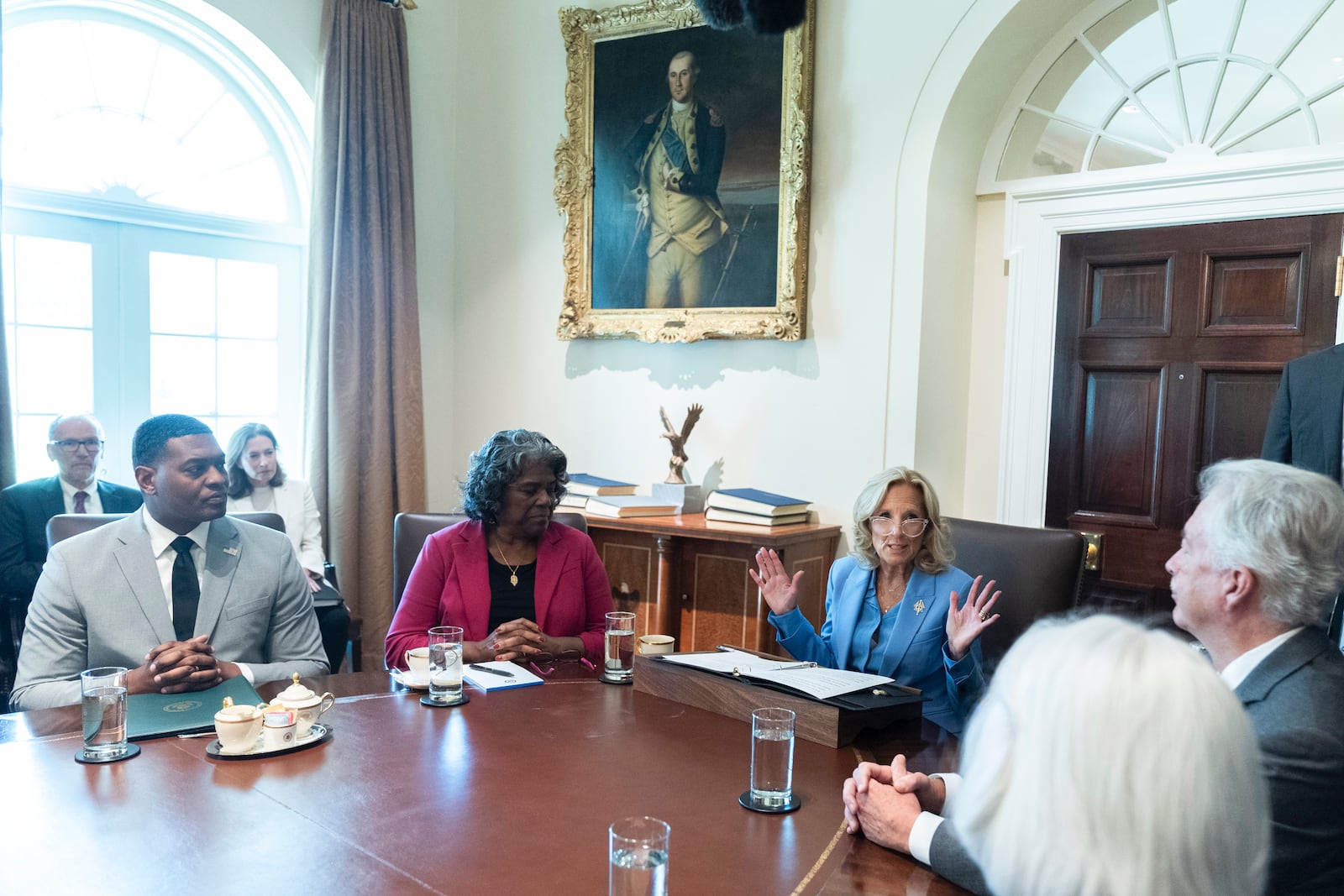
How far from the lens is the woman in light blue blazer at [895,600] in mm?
2426

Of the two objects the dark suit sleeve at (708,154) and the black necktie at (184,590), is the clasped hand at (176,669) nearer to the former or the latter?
the black necktie at (184,590)

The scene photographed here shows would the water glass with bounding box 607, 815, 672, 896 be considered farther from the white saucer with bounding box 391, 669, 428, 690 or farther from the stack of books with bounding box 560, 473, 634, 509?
the stack of books with bounding box 560, 473, 634, 509

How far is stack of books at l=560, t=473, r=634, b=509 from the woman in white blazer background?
988 millimetres

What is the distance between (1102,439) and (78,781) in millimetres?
3375

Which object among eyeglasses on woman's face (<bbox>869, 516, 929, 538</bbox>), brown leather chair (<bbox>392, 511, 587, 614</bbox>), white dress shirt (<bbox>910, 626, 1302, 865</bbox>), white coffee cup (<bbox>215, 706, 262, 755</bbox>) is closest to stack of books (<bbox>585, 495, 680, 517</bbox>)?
brown leather chair (<bbox>392, 511, 587, 614</bbox>)

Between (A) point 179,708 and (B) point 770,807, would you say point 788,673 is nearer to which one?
(B) point 770,807

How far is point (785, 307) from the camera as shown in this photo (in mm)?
4031

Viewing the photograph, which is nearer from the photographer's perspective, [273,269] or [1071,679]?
[1071,679]

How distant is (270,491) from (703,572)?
1.80 meters

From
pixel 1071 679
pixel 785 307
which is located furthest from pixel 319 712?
pixel 785 307

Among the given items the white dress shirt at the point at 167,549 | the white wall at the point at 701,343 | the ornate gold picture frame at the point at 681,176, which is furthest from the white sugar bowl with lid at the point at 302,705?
the ornate gold picture frame at the point at 681,176

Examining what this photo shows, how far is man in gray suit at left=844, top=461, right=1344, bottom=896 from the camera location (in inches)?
52.4

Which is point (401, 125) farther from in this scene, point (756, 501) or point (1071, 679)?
point (1071, 679)

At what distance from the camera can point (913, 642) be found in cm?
245
